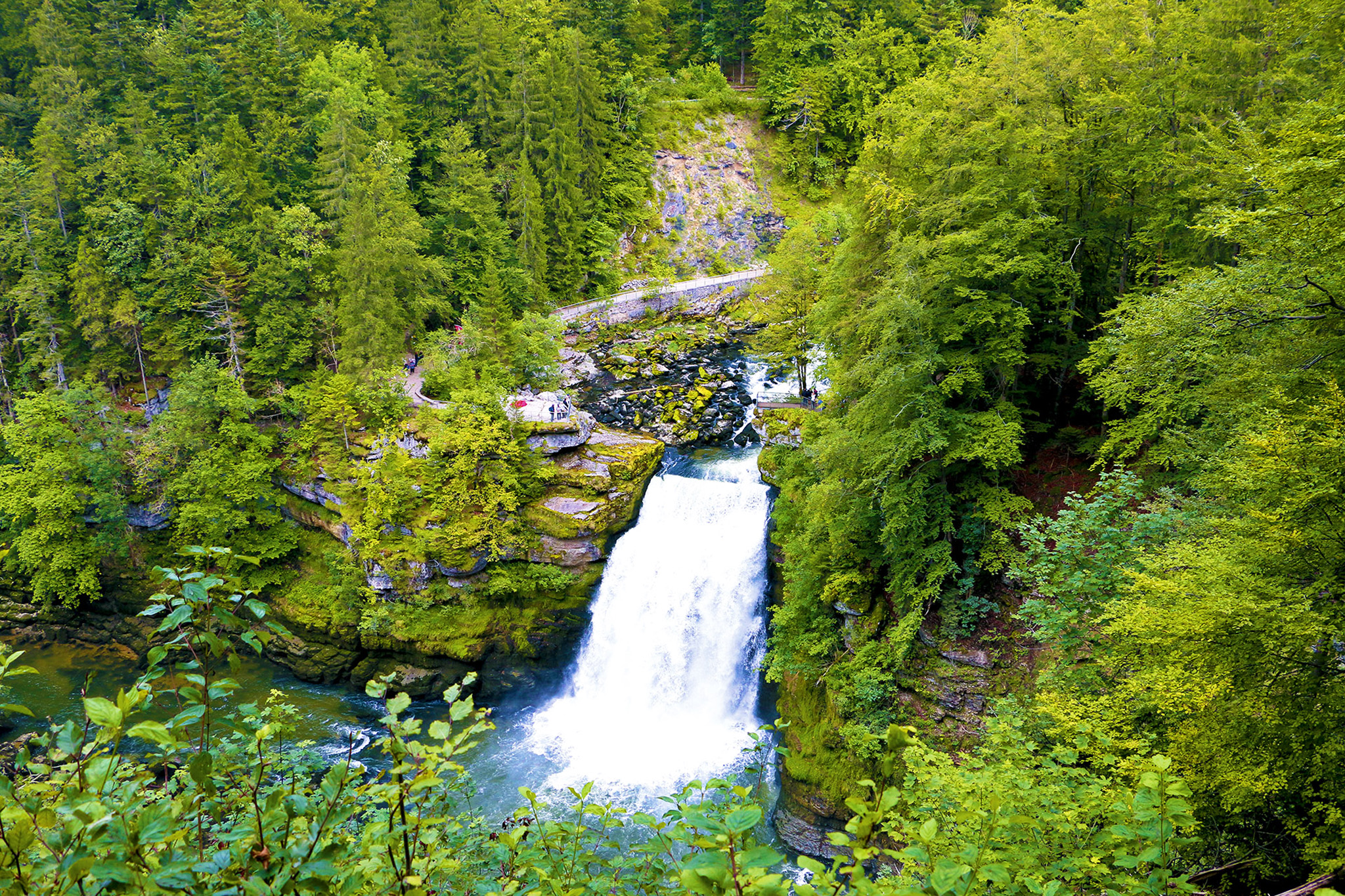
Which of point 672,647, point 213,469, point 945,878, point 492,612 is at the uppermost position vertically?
point 945,878

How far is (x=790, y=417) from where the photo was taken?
2267 cm

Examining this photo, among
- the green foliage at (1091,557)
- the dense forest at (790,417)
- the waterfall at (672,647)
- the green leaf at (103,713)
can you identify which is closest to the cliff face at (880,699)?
the dense forest at (790,417)

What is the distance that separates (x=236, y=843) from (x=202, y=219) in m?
30.7

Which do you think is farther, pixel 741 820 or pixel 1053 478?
pixel 1053 478

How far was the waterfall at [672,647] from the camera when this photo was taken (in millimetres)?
17391

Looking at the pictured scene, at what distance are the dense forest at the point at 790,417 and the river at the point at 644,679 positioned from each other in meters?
1.41

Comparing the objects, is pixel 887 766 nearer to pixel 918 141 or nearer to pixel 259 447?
pixel 918 141

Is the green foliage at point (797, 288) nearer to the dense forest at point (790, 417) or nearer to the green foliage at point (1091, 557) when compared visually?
the dense forest at point (790, 417)

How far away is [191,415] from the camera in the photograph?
22.5 m

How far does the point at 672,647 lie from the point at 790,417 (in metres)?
8.46

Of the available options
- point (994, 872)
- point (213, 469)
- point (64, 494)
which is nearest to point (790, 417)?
point (213, 469)

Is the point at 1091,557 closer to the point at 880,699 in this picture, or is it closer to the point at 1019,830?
the point at 880,699

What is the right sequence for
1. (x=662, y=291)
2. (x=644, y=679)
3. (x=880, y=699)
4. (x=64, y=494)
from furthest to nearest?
1. (x=662, y=291)
2. (x=64, y=494)
3. (x=644, y=679)
4. (x=880, y=699)

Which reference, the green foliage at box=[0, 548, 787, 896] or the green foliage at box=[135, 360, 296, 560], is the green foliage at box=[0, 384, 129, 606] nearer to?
the green foliage at box=[135, 360, 296, 560]
